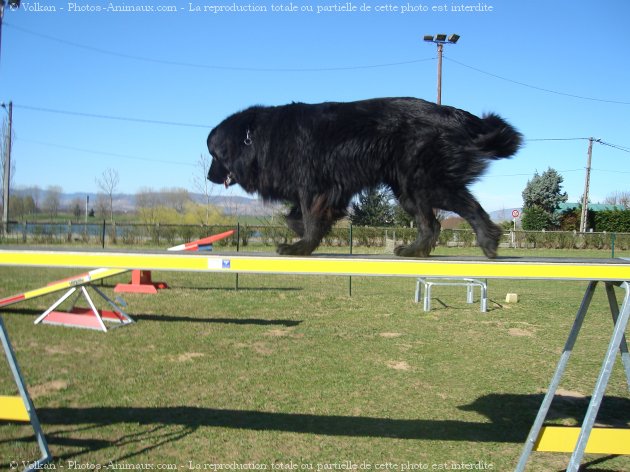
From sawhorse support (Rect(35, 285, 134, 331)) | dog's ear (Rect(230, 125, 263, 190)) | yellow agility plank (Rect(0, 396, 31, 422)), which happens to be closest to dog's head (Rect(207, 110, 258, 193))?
dog's ear (Rect(230, 125, 263, 190))

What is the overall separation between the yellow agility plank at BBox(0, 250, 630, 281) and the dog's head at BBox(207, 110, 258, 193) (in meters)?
0.77

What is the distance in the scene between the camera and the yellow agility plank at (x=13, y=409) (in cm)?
348

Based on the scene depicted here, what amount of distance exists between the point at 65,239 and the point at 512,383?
16.6m

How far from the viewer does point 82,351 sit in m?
6.62

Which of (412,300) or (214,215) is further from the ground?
(214,215)

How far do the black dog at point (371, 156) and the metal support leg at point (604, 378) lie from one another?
81 cm

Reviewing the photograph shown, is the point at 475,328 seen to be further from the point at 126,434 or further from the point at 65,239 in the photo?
the point at 65,239

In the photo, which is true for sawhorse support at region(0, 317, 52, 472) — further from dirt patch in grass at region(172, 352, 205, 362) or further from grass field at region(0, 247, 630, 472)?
dirt patch in grass at region(172, 352, 205, 362)

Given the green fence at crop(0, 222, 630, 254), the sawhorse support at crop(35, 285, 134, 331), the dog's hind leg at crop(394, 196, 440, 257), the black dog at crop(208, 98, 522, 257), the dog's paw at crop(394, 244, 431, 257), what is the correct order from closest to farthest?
the black dog at crop(208, 98, 522, 257), the dog's hind leg at crop(394, 196, 440, 257), the dog's paw at crop(394, 244, 431, 257), the sawhorse support at crop(35, 285, 134, 331), the green fence at crop(0, 222, 630, 254)

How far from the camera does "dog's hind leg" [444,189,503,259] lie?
3252 mm

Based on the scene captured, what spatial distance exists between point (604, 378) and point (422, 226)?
1437mm

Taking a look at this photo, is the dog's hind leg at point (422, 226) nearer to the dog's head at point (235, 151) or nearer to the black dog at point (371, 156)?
the black dog at point (371, 156)

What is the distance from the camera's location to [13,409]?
138 inches

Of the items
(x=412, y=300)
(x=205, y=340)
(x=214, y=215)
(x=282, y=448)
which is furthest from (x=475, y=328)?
(x=214, y=215)
